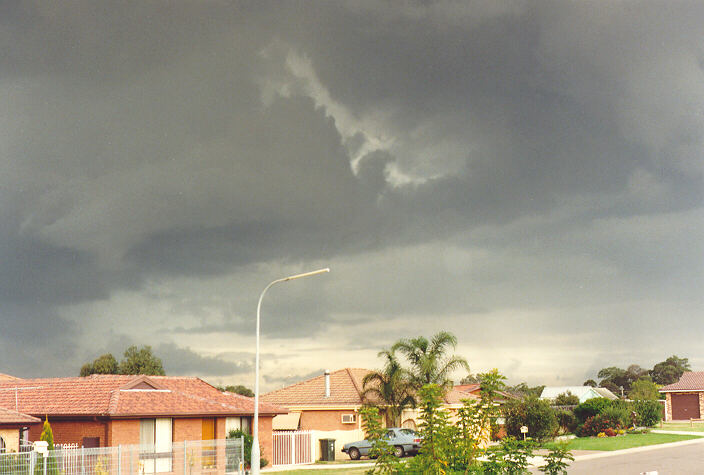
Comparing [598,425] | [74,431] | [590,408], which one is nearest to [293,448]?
[74,431]

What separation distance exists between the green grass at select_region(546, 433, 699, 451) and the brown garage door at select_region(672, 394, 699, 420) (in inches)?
1233

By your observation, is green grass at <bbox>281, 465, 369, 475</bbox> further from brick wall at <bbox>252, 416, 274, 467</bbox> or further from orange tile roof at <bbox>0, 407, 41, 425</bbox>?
orange tile roof at <bbox>0, 407, 41, 425</bbox>

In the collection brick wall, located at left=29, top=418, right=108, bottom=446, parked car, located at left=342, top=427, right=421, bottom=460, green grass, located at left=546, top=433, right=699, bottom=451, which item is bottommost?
green grass, located at left=546, top=433, right=699, bottom=451

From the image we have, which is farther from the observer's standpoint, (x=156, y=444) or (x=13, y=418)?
(x=156, y=444)

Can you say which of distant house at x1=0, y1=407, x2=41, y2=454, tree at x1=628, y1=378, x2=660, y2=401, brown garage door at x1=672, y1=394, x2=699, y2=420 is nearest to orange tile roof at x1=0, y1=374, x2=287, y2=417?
distant house at x1=0, y1=407, x2=41, y2=454

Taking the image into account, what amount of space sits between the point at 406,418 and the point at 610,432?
15.5 metres

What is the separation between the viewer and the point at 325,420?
47.5m

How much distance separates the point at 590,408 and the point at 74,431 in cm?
3730

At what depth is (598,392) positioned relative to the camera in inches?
4003

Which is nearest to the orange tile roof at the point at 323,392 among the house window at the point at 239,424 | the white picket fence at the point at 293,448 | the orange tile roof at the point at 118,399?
the white picket fence at the point at 293,448

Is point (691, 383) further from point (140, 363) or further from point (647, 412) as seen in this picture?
point (140, 363)

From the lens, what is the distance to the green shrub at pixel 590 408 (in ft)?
184

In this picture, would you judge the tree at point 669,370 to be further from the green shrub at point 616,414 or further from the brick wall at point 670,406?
the green shrub at point 616,414

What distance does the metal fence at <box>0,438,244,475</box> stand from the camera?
86.4 feet
